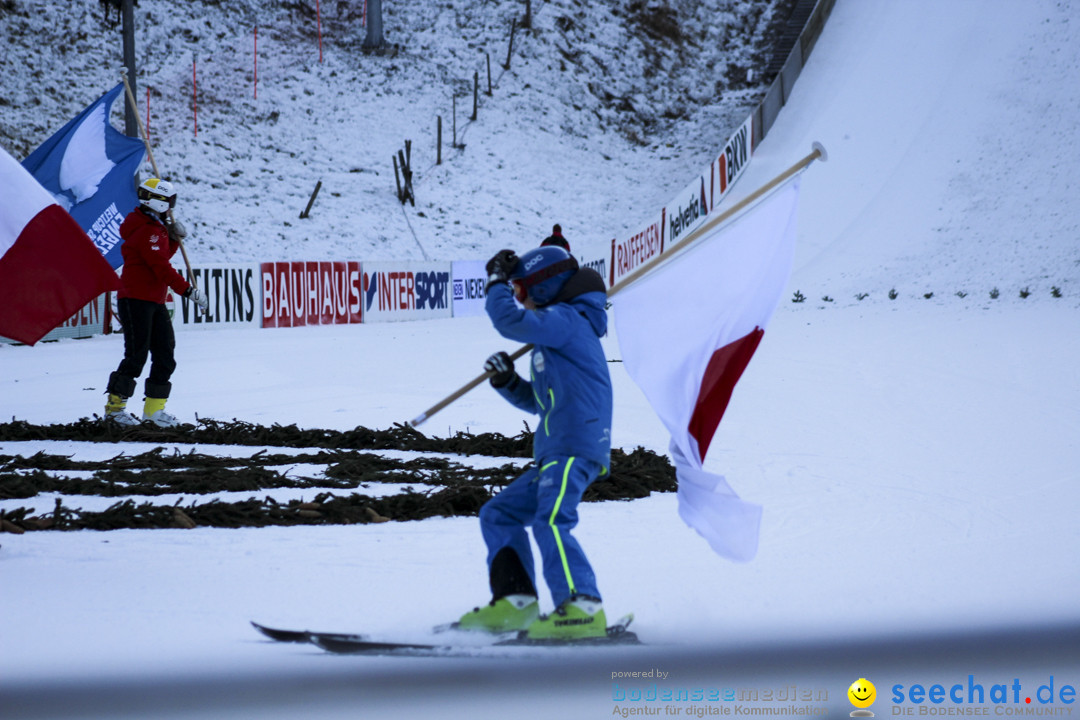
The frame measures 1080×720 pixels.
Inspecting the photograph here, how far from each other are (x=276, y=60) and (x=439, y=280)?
539 inches

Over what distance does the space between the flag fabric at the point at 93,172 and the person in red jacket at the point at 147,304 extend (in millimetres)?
176

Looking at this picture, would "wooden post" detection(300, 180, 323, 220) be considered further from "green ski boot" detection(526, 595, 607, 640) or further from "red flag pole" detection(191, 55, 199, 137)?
"green ski boot" detection(526, 595, 607, 640)

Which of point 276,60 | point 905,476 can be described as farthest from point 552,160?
point 905,476

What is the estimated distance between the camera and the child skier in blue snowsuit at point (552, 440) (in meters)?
3.12

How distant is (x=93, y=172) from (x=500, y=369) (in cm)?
560

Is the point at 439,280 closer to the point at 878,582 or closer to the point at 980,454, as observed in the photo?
the point at 980,454

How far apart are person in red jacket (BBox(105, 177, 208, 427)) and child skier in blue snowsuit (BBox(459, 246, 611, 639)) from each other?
4.87 meters

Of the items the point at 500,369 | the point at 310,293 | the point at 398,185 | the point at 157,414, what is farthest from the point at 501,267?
the point at 398,185

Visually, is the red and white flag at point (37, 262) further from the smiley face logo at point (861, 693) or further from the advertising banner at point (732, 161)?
the advertising banner at point (732, 161)

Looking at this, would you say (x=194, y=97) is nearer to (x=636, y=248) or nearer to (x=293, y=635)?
(x=636, y=248)

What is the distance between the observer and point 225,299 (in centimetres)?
1816

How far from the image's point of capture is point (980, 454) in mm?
6152

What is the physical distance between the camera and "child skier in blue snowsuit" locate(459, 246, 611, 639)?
10.2ft

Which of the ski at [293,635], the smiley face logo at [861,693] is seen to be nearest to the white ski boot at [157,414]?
the ski at [293,635]
